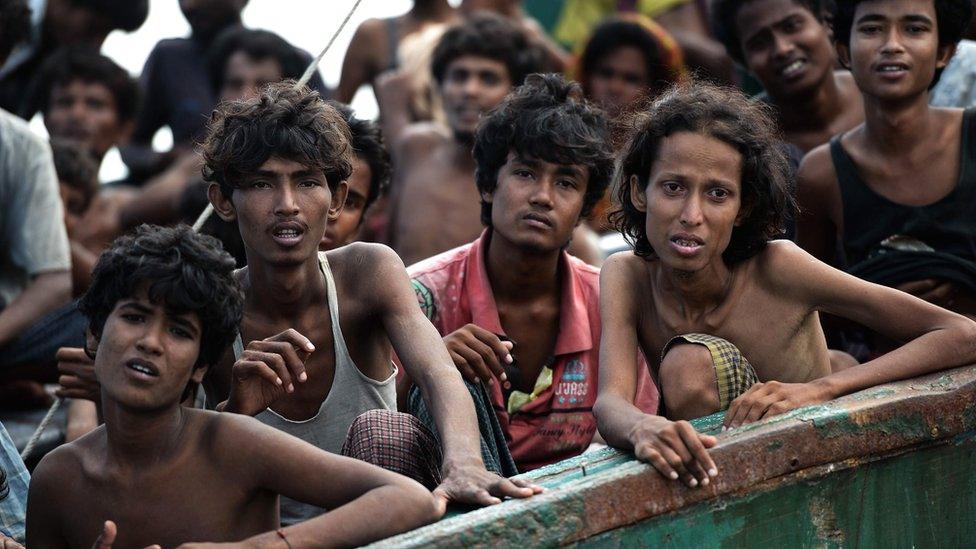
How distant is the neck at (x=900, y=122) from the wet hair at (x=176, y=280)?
7.30 ft

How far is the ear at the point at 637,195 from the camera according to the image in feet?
13.4

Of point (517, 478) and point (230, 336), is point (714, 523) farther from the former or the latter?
point (230, 336)

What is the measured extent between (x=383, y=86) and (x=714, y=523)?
4394 millimetres

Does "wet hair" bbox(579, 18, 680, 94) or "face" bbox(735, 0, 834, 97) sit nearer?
"face" bbox(735, 0, 834, 97)

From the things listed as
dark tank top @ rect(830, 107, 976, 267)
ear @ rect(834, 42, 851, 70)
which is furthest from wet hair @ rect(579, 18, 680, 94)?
dark tank top @ rect(830, 107, 976, 267)

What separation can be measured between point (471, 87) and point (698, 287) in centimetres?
286

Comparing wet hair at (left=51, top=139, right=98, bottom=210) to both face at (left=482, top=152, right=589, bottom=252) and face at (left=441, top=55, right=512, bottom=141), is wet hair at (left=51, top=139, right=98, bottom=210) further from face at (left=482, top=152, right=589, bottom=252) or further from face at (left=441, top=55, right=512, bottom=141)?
face at (left=482, top=152, right=589, bottom=252)

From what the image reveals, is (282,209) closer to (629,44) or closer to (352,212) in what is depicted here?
(352,212)

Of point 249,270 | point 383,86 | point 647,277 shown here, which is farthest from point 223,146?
point 383,86

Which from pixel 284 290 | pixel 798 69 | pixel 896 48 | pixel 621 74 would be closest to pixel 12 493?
pixel 284 290

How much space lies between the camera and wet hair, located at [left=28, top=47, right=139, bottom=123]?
7.32 meters

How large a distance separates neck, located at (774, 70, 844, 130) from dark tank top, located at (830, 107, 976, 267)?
3.40ft

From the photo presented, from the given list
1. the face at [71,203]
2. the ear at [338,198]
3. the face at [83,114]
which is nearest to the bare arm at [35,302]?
the face at [71,203]

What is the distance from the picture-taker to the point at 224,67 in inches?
295
